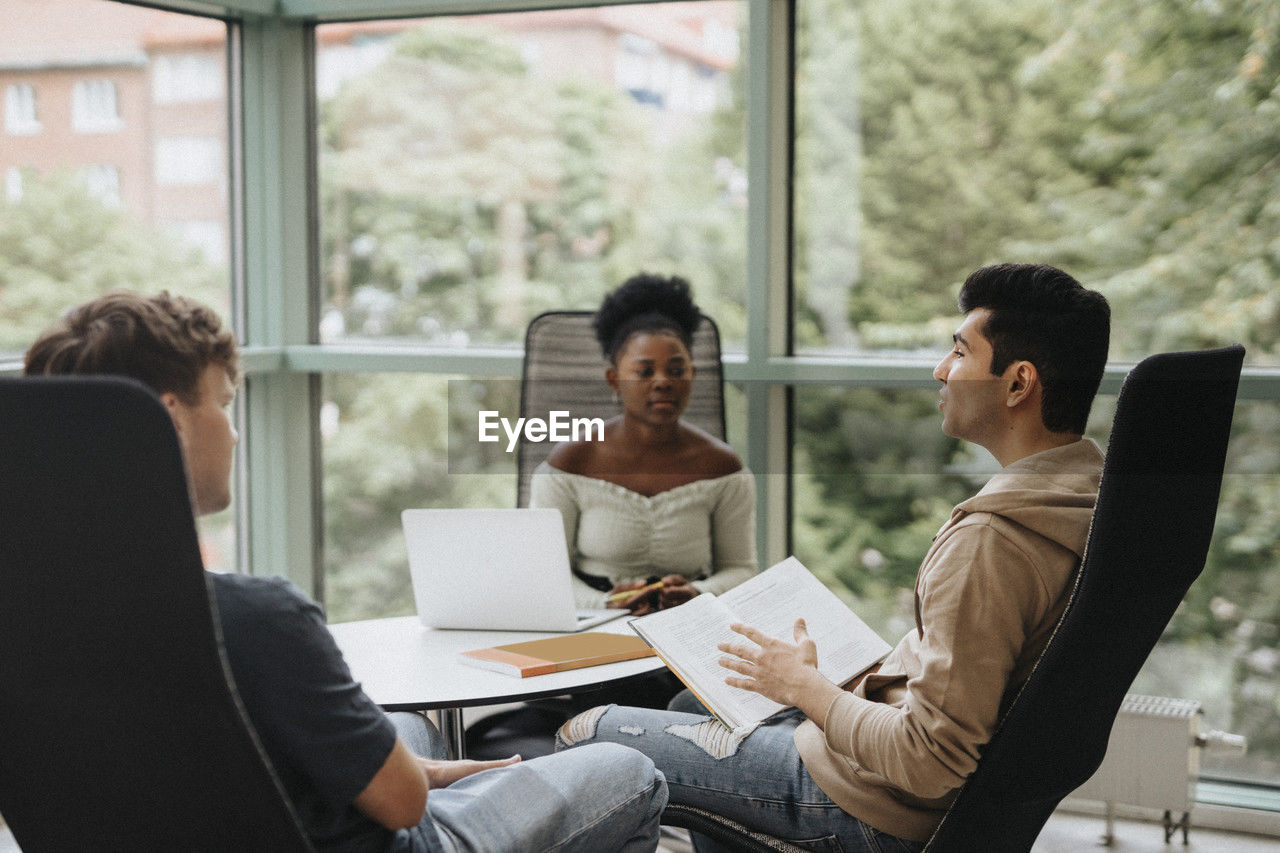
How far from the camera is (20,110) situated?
3162mm

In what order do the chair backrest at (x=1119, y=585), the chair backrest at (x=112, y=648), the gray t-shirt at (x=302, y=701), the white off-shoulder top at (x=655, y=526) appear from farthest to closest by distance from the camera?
the white off-shoulder top at (x=655, y=526) < the chair backrest at (x=1119, y=585) < the gray t-shirt at (x=302, y=701) < the chair backrest at (x=112, y=648)

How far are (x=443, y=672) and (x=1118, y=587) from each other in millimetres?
1076

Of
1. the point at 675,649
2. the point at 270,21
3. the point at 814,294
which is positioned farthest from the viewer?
the point at 270,21

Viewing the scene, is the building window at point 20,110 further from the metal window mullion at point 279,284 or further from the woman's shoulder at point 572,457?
the woman's shoulder at point 572,457

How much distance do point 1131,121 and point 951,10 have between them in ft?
1.87

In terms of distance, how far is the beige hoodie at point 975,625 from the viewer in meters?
1.52

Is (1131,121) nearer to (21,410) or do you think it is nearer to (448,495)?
(448,495)

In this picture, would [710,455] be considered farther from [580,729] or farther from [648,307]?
[580,729]

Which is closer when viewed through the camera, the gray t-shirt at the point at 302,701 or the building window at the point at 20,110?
the gray t-shirt at the point at 302,701

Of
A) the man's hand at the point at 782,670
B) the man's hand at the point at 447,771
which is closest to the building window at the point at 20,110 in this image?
the man's hand at the point at 447,771

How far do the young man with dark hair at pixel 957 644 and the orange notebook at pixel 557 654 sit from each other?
0.44 feet

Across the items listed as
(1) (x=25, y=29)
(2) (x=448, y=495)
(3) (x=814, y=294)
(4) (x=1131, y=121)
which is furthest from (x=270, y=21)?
(4) (x=1131, y=121)

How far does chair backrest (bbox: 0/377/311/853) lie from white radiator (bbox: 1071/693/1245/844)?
2.28 meters

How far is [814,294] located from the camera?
345cm
